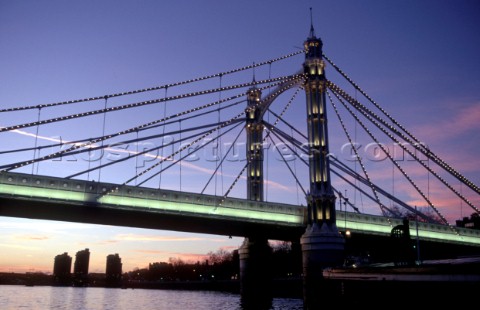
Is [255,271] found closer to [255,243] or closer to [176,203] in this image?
[255,243]

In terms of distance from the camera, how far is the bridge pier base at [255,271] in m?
66.8

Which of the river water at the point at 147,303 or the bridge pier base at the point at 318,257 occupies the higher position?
the bridge pier base at the point at 318,257

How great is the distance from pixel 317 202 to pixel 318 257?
6128 mm

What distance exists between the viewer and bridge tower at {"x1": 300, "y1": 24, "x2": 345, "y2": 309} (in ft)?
172

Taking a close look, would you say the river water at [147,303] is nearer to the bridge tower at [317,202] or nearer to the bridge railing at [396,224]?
the bridge tower at [317,202]

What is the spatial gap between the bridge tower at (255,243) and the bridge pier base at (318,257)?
12.2 m

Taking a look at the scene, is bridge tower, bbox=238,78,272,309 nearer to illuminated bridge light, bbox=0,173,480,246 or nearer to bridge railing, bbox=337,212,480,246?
illuminated bridge light, bbox=0,173,480,246

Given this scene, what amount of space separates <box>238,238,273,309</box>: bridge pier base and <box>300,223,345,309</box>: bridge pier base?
1405cm

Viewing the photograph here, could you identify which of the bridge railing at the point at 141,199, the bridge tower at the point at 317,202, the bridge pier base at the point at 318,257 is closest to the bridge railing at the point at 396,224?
the bridge railing at the point at 141,199

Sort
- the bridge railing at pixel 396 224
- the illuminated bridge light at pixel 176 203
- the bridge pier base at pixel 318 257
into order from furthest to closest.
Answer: the bridge railing at pixel 396 224, the bridge pier base at pixel 318 257, the illuminated bridge light at pixel 176 203

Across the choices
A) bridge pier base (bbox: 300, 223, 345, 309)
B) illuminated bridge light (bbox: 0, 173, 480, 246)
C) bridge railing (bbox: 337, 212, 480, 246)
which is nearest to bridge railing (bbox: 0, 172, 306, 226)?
illuminated bridge light (bbox: 0, 173, 480, 246)

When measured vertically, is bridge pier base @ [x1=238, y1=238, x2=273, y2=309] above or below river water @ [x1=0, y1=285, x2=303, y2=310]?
above

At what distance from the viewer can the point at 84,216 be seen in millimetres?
56125

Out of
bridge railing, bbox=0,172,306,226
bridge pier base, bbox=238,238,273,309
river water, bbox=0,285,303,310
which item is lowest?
river water, bbox=0,285,303,310
